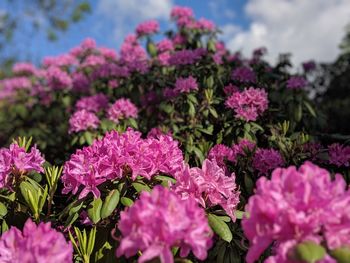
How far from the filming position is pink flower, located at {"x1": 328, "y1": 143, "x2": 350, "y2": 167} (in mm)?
2783

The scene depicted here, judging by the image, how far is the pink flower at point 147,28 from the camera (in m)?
5.81

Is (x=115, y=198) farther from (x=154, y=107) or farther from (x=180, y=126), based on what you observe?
(x=154, y=107)

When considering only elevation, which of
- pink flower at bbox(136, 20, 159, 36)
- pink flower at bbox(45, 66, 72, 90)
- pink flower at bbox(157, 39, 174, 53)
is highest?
pink flower at bbox(136, 20, 159, 36)

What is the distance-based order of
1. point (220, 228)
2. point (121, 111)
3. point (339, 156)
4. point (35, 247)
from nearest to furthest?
1. point (35, 247)
2. point (220, 228)
3. point (339, 156)
4. point (121, 111)

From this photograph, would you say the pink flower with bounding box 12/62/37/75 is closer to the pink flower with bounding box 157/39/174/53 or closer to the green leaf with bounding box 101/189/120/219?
the pink flower with bounding box 157/39/174/53

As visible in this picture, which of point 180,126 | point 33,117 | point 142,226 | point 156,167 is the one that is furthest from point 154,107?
point 142,226

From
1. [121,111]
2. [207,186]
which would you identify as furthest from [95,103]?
Result: [207,186]

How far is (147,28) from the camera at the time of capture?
5801 millimetres

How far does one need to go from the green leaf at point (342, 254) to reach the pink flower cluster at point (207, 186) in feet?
2.01

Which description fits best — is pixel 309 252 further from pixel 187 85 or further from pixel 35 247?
pixel 187 85

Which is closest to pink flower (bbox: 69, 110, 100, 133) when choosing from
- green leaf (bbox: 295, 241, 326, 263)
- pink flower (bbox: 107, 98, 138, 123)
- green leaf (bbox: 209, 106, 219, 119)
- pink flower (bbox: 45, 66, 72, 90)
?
pink flower (bbox: 107, 98, 138, 123)

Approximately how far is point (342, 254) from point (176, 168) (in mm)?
889

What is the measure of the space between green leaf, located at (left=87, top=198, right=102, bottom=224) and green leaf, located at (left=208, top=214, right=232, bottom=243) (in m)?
0.44

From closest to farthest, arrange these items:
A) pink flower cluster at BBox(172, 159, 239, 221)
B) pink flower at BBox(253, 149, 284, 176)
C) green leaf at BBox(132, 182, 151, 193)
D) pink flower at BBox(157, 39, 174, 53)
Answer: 1. pink flower cluster at BBox(172, 159, 239, 221)
2. green leaf at BBox(132, 182, 151, 193)
3. pink flower at BBox(253, 149, 284, 176)
4. pink flower at BBox(157, 39, 174, 53)
